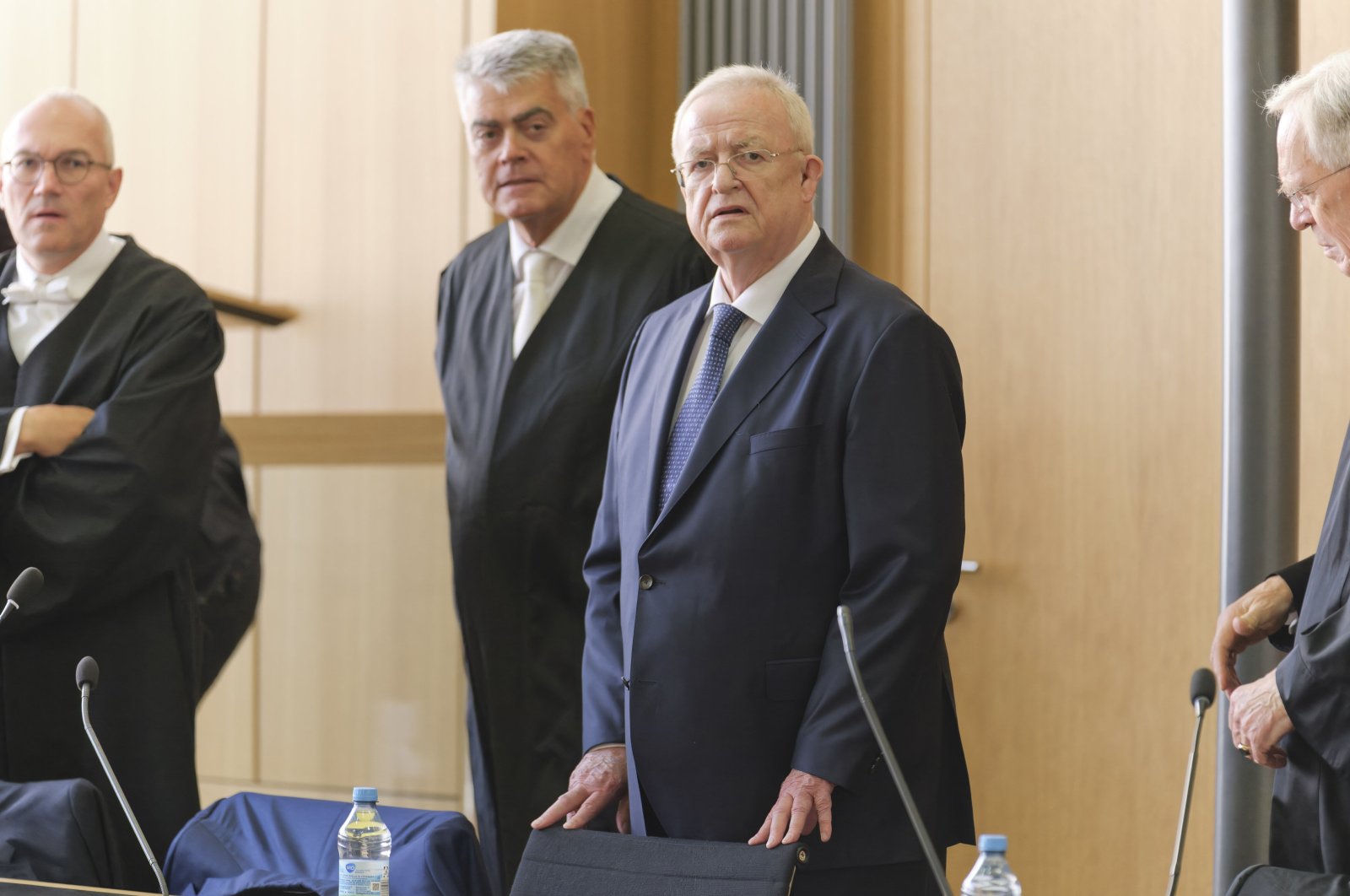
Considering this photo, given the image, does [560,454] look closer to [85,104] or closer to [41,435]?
[41,435]

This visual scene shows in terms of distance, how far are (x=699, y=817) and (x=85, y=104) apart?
6.20 ft

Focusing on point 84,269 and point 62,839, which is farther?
point 84,269

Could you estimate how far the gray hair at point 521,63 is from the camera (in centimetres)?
289

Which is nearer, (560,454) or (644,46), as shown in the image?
(560,454)

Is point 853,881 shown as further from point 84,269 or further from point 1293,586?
point 84,269

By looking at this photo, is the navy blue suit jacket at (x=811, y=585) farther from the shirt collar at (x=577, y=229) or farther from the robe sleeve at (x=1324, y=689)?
the shirt collar at (x=577, y=229)

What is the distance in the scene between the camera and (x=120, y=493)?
2701mm

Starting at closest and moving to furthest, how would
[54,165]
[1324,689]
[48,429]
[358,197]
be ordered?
[1324,689] < [48,429] < [54,165] < [358,197]

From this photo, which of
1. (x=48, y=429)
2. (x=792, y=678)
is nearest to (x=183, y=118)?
(x=48, y=429)

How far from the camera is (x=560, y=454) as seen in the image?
2766 mm

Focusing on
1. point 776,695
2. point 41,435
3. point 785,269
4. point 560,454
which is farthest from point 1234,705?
point 41,435

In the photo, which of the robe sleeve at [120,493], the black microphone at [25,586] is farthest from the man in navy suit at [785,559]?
the robe sleeve at [120,493]

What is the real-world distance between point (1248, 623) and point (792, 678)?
70 centimetres

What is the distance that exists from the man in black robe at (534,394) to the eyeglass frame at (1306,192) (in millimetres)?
1160
